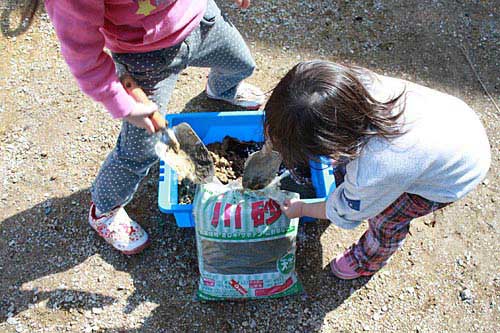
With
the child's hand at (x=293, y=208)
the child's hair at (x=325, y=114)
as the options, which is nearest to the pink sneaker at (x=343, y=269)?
the child's hand at (x=293, y=208)

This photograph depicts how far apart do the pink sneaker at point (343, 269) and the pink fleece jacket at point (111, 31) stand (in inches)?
31.9

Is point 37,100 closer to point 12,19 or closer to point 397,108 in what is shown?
point 12,19

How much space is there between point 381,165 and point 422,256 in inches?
27.0

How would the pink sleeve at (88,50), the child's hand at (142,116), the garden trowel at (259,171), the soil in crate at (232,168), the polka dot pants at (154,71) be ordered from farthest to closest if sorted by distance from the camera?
the soil in crate at (232,168)
the garden trowel at (259,171)
the polka dot pants at (154,71)
the child's hand at (142,116)
the pink sleeve at (88,50)

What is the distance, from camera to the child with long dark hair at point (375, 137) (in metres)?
1.00

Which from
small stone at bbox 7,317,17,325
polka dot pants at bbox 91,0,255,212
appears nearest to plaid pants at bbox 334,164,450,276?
polka dot pants at bbox 91,0,255,212

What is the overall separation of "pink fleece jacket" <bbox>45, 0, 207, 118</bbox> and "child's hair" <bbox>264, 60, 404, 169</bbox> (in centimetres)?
31

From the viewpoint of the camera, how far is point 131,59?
3.90 ft

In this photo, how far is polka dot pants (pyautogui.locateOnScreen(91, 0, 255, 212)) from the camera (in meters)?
1.22

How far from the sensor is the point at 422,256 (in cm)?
162

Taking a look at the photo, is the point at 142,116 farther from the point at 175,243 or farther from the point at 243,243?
the point at 175,243

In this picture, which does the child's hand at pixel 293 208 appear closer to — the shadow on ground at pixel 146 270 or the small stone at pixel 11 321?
the shadow on ground at pixel 146 270

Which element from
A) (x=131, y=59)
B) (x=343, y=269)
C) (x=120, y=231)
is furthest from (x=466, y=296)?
(x=131, y=59)

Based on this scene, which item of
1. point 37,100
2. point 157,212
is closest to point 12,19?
point 37,100
